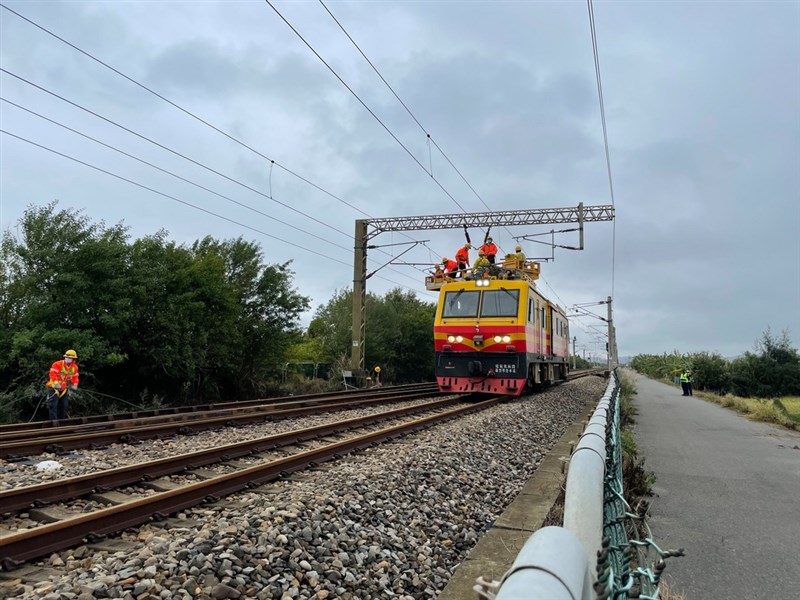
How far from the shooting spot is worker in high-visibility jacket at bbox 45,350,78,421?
1095 cm

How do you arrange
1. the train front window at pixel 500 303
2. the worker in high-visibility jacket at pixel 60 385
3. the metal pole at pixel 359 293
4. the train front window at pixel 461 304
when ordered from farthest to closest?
the metal pole at pixel 359 293 → the train front window at pixel 461 304 → the train front window at pixel 500 303 → the worker in high-visibility jacket at pixel 60 385

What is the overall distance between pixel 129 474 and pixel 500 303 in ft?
39.2

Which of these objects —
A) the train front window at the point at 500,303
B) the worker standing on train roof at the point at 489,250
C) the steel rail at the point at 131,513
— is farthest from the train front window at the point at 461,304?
the steel rail at the point at 131,513

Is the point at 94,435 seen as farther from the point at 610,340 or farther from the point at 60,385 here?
the point at 610,340

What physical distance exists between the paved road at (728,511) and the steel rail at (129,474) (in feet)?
16.9

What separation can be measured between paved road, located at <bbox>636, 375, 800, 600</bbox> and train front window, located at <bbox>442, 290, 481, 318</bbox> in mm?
5807

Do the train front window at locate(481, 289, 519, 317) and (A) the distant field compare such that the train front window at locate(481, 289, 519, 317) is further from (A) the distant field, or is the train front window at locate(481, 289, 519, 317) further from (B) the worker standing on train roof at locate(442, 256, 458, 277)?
(A) the distant field

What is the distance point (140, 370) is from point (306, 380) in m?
9.72

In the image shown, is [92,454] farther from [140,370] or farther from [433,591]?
[140,370]

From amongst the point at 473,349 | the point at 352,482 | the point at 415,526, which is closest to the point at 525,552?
the point at 415,526

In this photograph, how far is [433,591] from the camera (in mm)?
3779

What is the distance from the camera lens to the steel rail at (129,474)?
4844 mm

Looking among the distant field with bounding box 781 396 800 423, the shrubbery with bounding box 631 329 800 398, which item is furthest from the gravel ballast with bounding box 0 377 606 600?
the shrubbery with bounding box 631 329 800 398

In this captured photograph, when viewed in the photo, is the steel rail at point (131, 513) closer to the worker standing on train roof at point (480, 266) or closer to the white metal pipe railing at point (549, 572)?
the white metal pipe railing at point (549, 572)
